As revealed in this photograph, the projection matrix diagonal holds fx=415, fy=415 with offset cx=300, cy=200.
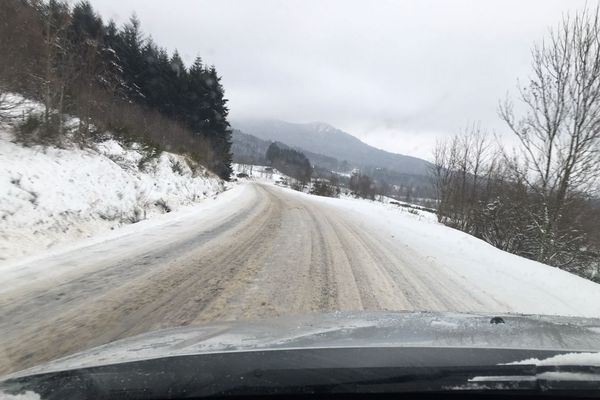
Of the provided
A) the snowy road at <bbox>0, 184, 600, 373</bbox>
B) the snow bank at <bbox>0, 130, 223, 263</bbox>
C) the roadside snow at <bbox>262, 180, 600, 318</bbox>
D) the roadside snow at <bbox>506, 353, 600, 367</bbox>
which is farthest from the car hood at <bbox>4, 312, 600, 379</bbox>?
the snow bank at <bbox>0, 130, 223, 263</bbox>

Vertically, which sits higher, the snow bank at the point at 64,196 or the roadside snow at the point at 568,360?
the roadside snow at the point at 568,360

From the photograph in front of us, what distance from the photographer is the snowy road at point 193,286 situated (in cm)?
377

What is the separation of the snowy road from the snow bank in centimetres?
76

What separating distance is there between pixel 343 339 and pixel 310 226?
33.3ft

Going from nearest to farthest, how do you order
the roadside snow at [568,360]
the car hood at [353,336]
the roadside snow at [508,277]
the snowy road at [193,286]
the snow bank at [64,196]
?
the roadside snow at [568,360] < the car hood at [353,336] < the snowy road at [193,286] < the roadside snow at [508,277] < the snow bank at [64,196]

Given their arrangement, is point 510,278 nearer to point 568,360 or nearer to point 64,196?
point 568,360

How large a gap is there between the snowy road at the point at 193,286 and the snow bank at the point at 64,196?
2.51ft

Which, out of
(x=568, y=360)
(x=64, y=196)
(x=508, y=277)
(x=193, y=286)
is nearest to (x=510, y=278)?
(x=508, y=277)

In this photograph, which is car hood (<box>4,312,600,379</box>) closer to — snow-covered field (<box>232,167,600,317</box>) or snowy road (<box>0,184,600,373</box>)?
snowy road (<box>0,184,600,373</box>)

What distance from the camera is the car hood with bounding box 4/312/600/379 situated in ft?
6.54

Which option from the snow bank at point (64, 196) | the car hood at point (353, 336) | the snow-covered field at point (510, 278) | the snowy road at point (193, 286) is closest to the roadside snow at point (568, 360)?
the car hood at point (353, 336)

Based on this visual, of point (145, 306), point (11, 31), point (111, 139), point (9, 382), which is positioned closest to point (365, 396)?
point (9, 382)

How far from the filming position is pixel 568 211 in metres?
13.6

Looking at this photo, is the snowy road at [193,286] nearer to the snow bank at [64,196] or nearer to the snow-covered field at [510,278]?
the snow-covered field at [510,278]
